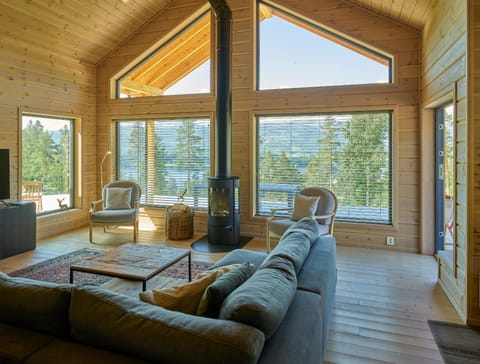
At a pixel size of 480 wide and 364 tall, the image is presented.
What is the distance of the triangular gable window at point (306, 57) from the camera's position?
5.14m

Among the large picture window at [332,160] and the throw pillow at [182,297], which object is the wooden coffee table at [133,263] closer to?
→ the throw pillow at [182,297]

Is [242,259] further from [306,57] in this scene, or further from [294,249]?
[306,57]

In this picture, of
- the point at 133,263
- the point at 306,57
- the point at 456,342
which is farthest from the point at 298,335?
the point at 306,57

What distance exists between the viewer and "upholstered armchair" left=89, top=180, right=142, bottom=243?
5219 mm

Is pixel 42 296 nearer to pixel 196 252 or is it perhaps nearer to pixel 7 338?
pixel 7 338

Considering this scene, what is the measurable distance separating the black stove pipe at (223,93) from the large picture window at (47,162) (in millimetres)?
3149

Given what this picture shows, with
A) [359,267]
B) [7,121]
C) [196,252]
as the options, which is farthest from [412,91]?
[7,121]

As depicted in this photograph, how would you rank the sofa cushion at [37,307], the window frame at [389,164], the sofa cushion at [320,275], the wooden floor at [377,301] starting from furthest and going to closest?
the window frame at [389,164] → the wooden floor at [377,301] → the sofa cushion at [320,275] → the sofa cushion at [37,307]

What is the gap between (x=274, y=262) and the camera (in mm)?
1942

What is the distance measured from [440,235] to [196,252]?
3485 mm

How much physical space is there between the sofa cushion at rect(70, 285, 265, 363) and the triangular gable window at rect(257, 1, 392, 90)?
4775mm

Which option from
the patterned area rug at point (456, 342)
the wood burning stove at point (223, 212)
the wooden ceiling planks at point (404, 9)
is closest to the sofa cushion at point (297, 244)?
the patterned area rug at point (456, 342)

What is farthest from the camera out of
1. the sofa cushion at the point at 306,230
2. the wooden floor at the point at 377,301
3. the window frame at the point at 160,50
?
the window frame at the point at 160,50

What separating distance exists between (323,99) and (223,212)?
2404mm
